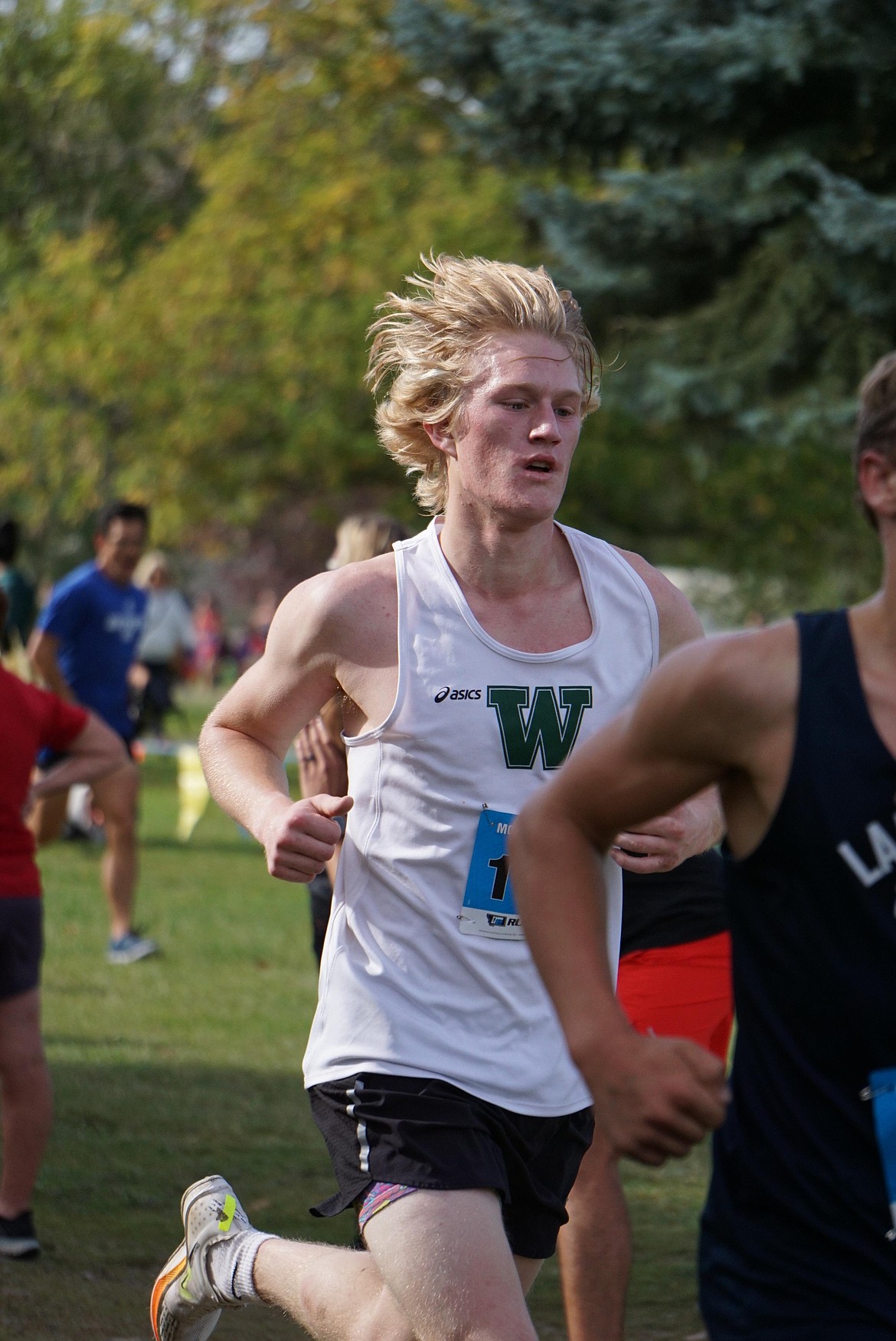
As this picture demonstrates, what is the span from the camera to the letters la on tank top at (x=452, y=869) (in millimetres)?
3195

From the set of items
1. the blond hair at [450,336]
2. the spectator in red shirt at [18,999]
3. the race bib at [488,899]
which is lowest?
the spectator in red shirt at [18,999]

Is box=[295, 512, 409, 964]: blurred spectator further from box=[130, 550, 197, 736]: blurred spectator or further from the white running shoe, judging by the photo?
box=[130, 550, 197, 736]: blurred spectator

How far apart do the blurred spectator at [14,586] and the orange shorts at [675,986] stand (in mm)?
7894

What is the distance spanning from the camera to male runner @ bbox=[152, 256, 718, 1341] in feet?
10.2

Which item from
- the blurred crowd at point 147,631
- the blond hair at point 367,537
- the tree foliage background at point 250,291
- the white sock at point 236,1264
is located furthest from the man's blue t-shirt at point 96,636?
the tree foliage background at point 250,291

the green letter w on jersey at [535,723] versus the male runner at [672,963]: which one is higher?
the green letter w on jersey at [535,723]

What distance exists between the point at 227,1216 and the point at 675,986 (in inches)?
48.4

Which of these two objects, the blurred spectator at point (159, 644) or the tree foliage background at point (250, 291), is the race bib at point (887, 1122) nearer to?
the blurred spectator at point (159, 644)

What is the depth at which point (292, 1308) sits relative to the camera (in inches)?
140

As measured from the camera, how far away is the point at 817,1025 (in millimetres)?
2158

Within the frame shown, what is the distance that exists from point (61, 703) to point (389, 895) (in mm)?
2582

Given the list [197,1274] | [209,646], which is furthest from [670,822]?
[209,646]

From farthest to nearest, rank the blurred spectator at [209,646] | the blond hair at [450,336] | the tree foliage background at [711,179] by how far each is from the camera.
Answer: the blurred spectator at [209,646]
the tree foliage background at [711,179]
the blond hair at [450,336]

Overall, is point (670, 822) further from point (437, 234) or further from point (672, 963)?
point (437, 234)
